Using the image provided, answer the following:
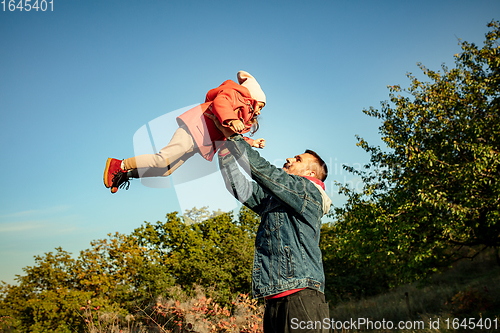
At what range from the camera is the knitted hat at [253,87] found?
2.72 meters

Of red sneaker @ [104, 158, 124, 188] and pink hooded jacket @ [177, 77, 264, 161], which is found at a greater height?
pink hooded jacket @ [177, 77, 264, 161]

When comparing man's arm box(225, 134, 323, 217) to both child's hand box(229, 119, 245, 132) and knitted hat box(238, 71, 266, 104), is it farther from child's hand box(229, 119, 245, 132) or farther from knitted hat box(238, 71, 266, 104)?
knitted hat box(238, 71, 266, 104)

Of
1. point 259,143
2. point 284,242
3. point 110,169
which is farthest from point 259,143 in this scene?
point 110,169

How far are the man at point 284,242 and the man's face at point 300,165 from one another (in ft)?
1.28

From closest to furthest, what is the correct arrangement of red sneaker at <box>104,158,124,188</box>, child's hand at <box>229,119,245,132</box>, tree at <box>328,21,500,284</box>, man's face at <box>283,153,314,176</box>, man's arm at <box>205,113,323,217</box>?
1. man's arm at <box>205,113,323,217</box>
2. child's hand at <box>229,119,245,132</box>
3. red sneaker at <box>104,158,124,188</box>
4. man's face at <box>283,153,314,176</box>
5. tree at <box>328,21,500,284</box>

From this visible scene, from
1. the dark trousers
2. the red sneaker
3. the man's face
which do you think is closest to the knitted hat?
the man's face

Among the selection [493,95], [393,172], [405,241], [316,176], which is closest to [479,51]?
[493,95]

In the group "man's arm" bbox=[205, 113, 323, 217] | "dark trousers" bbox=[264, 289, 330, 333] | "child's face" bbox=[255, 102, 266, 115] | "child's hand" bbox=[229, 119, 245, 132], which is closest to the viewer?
"dark trousers" bbox=[264, 289, 330, 333]

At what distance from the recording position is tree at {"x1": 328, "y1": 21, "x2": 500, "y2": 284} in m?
7.80

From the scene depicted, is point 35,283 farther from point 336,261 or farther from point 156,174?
point 336,261

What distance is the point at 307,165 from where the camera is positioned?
8.31ft

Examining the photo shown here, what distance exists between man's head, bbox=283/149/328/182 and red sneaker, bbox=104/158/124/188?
1238 mm

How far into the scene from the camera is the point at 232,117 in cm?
199

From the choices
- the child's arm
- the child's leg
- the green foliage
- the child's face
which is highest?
the child's face
